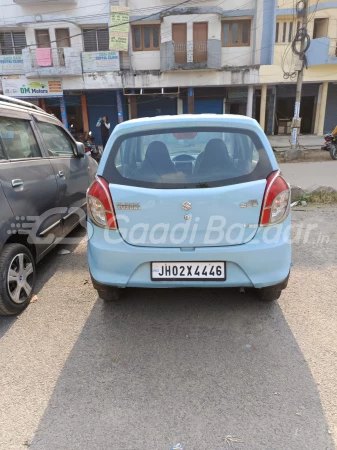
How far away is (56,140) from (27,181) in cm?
139

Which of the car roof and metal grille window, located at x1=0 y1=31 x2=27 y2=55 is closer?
the car roof

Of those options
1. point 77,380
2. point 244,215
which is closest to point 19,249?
point 77,380

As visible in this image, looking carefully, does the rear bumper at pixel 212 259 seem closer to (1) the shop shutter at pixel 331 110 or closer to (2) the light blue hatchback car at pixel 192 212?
(2) the light blue hatchback car at pixel 192 212

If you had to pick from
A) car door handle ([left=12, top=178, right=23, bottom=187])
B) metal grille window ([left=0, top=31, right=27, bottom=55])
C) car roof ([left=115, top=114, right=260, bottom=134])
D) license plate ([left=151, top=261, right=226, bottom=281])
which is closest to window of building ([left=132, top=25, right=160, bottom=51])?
metal grille window ([left=0, top=31, right=27, bottom=55])

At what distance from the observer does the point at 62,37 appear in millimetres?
19109

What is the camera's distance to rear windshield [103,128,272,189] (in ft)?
8.38

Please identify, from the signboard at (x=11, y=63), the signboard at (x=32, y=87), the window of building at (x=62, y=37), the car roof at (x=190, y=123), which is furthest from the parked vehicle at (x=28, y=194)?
the signboard at (x=11, y=63)

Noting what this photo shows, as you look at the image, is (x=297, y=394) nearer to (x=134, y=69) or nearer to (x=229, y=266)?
(x=229, y=266)

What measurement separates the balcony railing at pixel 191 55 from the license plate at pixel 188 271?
18335 millimetres

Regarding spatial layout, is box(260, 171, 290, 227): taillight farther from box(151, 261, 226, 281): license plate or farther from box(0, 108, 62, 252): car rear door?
box(0, 108, 62, 252): car rear door

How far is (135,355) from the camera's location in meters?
2.53

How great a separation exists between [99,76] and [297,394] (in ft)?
64.5

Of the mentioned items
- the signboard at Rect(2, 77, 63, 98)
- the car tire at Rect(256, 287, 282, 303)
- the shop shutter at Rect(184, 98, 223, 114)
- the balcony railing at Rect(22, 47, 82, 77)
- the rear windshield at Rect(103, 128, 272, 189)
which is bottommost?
the car tire at Rect(256, 287, 282, 303)

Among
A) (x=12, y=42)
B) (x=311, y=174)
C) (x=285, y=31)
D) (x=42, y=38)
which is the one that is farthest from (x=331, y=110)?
(x=12, y=42)
